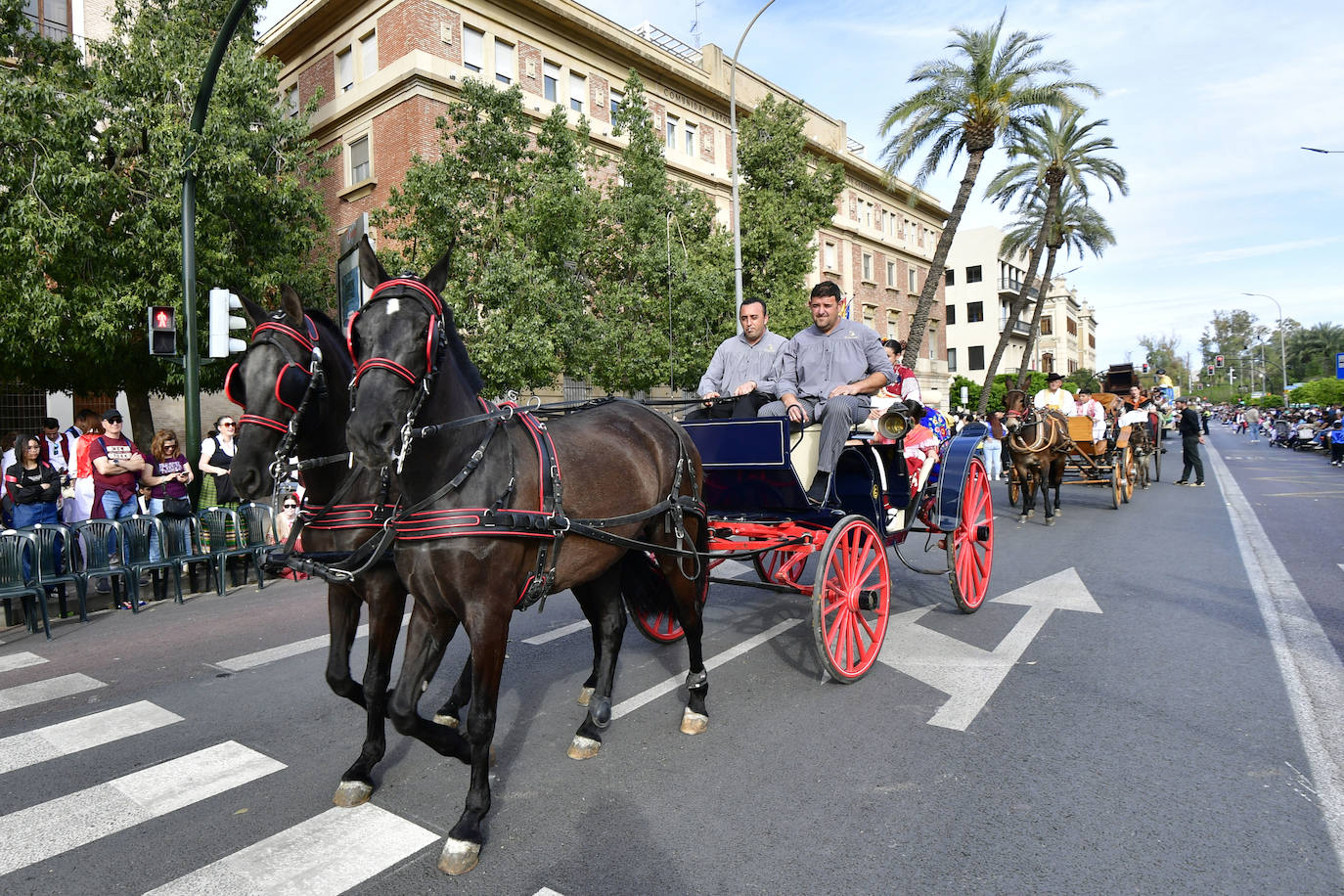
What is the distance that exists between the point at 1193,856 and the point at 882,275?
43.3m

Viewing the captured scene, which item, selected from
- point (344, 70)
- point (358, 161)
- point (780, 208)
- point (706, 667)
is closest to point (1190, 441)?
point (780, 208)

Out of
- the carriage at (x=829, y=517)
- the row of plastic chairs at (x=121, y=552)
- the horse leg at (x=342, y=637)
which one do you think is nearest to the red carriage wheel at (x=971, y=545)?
the carriage at (x=829, y=517)

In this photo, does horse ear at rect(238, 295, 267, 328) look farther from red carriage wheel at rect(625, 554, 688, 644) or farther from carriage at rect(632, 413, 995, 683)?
red carriage wheel at rect(625, 554, 688, 644)

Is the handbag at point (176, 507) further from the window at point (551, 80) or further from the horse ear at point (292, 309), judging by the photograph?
the window at point (551, 80)

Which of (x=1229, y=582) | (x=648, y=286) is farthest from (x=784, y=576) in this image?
(x=648, y=286)

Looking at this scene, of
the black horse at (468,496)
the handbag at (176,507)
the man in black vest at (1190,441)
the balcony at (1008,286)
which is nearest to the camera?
the black horse at (468,496)

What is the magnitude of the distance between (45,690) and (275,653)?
143cm

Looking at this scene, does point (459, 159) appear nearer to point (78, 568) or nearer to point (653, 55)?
point (78, 568)

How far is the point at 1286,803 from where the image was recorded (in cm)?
336

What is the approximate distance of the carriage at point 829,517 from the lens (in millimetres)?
5035

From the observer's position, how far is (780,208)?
23.4 meters

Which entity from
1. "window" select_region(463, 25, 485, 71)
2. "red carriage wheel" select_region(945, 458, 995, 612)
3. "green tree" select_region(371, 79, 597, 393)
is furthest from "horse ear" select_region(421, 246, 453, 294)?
"window" select_region(463, 25, 485, 71)

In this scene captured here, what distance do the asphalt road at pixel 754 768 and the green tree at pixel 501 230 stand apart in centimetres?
928

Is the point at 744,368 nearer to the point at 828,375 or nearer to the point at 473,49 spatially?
the point at 828,375
